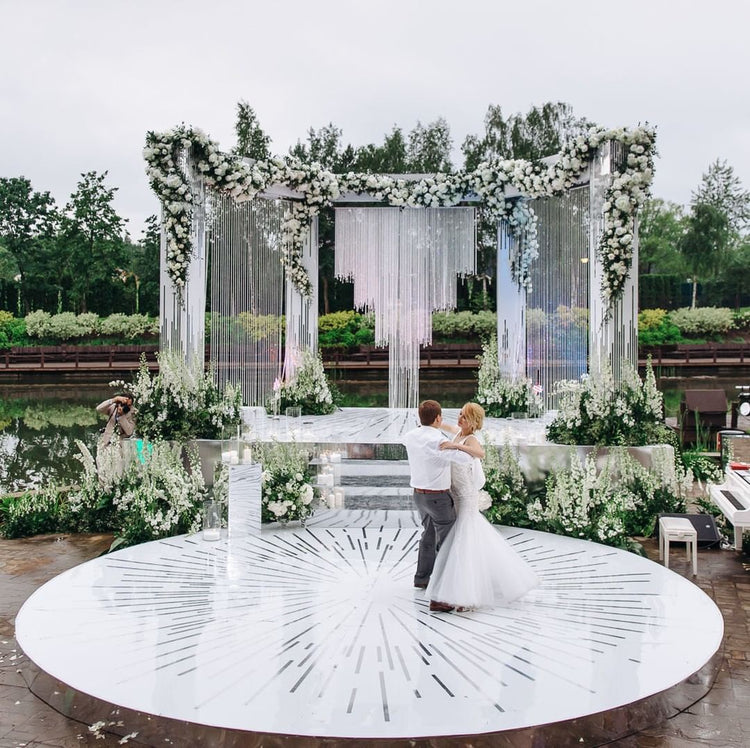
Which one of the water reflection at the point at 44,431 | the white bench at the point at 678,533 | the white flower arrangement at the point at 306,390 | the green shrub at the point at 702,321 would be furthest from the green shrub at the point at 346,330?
the white bench at the point at 678,533

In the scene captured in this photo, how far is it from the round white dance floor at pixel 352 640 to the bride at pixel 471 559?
0.12 m

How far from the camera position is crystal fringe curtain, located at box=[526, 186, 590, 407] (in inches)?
408

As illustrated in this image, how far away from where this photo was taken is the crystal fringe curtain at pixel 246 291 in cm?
1065

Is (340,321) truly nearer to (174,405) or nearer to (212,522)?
(174,405)

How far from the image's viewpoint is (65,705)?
4031 millimetres

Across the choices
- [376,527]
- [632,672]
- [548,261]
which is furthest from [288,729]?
[548,261]

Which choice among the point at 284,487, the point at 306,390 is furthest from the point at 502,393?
the point at 284,487

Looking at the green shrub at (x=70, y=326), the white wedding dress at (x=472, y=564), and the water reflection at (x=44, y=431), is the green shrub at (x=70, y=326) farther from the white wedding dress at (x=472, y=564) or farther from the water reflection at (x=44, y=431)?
the white wedding dress at (x=472, y=564)

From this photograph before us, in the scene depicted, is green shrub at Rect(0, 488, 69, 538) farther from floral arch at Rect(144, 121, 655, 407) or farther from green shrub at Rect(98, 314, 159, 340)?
green shrub at Rect(98, 314, 159, 340)

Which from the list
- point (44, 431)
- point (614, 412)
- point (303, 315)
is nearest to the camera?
point (614, 412)

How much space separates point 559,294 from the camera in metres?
10.9

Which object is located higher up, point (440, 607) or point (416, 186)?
point (416, 186)

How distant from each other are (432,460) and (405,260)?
7.23m

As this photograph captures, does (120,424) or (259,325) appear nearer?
(120,424)
